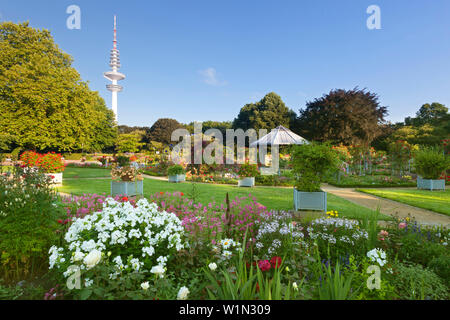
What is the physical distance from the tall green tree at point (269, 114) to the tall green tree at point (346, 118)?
22.4 ft

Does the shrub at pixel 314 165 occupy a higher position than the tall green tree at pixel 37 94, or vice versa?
the tall green tree at pixel 37 94

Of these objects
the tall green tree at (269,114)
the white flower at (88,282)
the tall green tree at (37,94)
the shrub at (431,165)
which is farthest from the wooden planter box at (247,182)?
the tall green tree at (269,114)

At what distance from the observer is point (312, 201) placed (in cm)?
555

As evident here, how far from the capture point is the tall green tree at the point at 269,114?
107ft

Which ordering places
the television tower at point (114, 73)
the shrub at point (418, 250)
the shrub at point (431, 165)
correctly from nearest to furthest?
the shrub at point (418, 250) → the shrub at point (431, 165) → the television tower at point (114, 73)

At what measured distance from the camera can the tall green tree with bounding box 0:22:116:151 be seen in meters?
14.8

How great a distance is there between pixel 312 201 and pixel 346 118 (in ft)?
68.8

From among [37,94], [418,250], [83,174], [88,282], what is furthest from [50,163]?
[418,250]

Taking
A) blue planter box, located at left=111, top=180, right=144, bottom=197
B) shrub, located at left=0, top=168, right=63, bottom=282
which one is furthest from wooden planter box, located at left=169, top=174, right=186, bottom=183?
shrub, located at left=0, top=168, right=63, bottom=282

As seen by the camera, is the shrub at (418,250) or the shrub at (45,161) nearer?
the shrub at (418,250)

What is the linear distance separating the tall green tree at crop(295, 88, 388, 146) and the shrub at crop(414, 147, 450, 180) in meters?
12.6

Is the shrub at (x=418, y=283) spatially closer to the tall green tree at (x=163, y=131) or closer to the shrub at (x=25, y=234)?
the shrub at (x=25, y=234)
